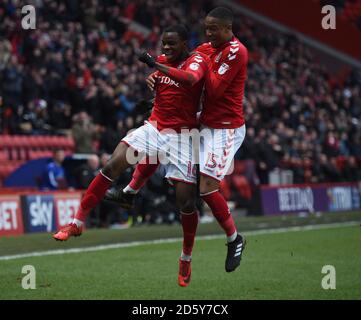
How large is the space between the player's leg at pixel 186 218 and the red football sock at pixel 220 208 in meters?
0.18

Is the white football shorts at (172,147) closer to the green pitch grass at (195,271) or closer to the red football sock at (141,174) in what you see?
the red football sock at (141,174)

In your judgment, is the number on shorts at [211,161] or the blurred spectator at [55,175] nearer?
the number on shorts at [211,161]

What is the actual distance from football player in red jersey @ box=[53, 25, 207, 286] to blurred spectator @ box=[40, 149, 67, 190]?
30.5 feet

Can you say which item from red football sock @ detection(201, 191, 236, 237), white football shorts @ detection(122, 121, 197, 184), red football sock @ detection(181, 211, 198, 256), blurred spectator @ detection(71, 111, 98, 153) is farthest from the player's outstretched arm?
blurred spectator @ detection(71, 111, 98, 153)

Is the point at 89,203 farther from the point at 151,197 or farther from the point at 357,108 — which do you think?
the point at 357,108

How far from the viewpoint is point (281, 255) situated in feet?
45.8

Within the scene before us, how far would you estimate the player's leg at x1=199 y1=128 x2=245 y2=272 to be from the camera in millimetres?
9953

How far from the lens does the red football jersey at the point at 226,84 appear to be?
9906mm

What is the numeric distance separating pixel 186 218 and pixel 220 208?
16.3 inches

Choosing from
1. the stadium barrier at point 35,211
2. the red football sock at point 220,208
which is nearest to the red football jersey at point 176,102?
the red football sock at point 220,208

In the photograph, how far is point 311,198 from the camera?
26719 millimetres

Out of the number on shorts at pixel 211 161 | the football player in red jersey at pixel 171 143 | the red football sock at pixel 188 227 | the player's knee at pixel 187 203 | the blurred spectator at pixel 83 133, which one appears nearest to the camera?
the number on shorts at pixel 211 161
